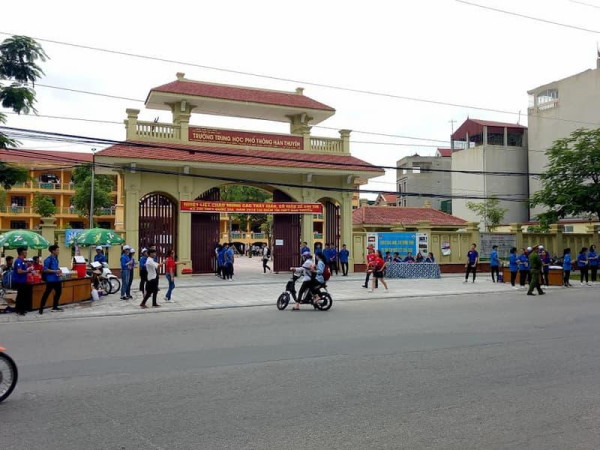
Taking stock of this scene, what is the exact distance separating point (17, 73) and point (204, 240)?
12369 mm

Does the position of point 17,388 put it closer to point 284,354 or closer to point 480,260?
point 284,354

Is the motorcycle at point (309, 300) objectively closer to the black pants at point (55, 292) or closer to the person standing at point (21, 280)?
the black pants at point (55, 292)

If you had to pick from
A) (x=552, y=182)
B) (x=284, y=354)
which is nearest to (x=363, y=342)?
(x=284, y=354)

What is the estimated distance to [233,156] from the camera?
2297 cm

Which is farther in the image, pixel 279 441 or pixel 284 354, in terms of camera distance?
pixel 284 354

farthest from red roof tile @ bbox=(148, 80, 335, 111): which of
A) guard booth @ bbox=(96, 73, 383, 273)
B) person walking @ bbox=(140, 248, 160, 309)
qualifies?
person walking @ bbox=(140, 248, 160, 309)

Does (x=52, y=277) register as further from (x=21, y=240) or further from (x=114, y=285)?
(x=114, y=285)

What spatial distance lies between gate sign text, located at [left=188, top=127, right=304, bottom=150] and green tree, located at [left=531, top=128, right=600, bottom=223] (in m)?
12.4

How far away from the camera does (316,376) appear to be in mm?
6316

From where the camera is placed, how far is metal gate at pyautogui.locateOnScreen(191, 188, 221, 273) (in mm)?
23641

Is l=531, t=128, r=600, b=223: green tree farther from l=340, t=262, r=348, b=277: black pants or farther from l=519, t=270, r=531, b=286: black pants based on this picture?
l=340, t=262, r=348, b=277: black pants

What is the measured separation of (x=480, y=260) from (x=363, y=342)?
2017cm

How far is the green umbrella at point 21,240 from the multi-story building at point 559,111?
36.9 metres

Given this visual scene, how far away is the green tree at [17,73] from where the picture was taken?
40.9ft
